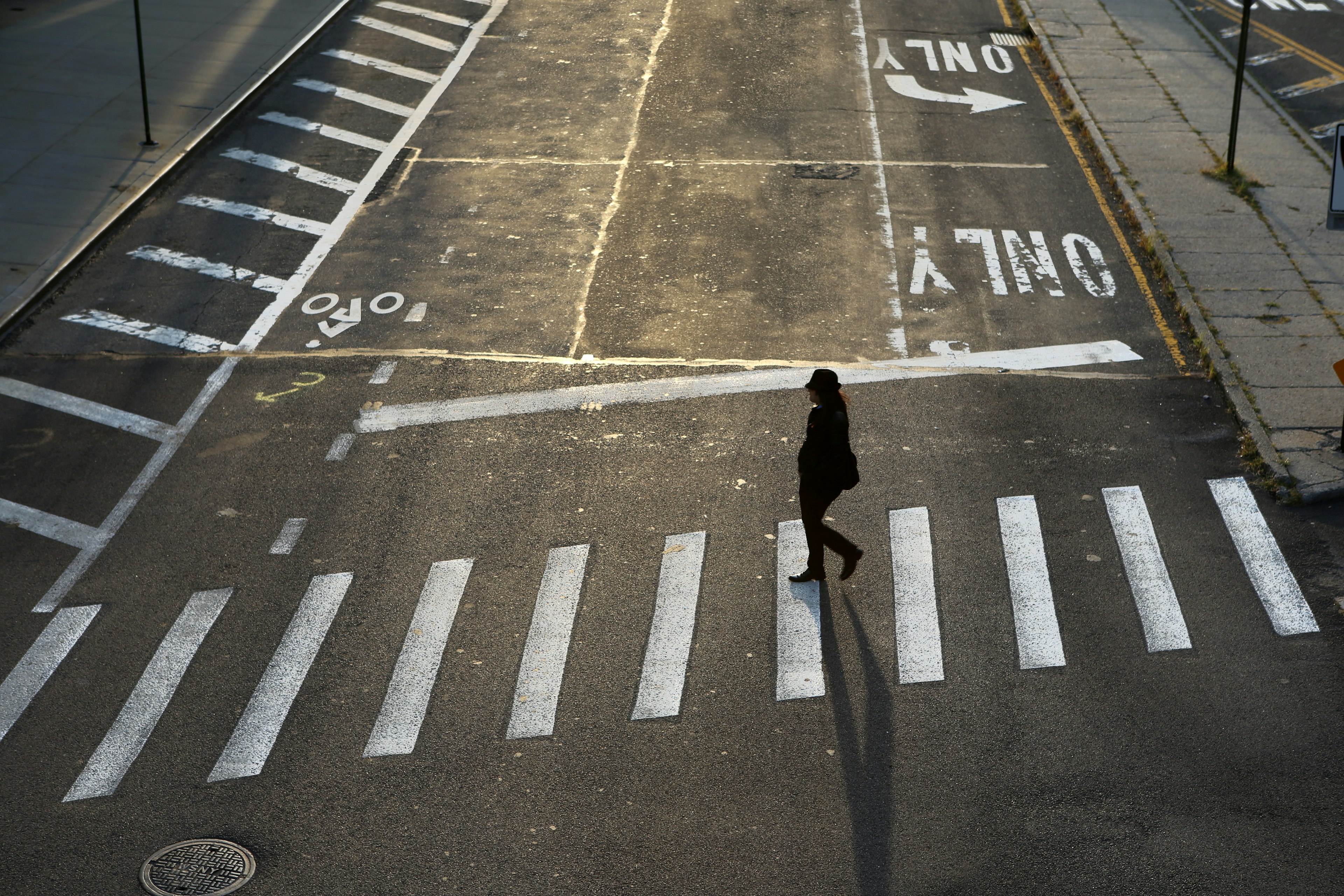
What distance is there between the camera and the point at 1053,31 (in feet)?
76.5

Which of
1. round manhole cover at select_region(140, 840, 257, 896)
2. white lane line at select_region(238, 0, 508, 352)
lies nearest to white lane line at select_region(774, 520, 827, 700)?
round manhole cover at select_region(140, 840, 257, 896)

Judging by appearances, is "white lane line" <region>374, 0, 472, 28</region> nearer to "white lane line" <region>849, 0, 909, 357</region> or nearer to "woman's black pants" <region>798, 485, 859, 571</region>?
"white lane line" <region>849, 0, 909, 357</region>

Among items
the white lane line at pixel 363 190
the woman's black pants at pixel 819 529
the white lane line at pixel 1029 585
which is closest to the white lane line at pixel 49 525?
the white lane line at pixel 363 190

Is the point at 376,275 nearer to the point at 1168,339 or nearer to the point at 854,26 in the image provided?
the point at 1168,339

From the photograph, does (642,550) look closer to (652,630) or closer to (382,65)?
(652,630)

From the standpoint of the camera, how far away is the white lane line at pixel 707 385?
1254cm

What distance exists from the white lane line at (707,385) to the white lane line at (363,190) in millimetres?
2672

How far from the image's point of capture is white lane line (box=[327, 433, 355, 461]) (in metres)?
11.8

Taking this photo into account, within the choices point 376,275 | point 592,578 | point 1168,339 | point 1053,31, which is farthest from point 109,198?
point 1053,31

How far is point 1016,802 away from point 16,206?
14.9m

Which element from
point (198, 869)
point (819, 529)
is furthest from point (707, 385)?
point (198, 869)

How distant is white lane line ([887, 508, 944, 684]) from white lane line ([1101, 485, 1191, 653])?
1527 millimetres

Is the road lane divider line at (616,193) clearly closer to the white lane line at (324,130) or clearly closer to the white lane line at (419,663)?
the white lane line at (324,130)

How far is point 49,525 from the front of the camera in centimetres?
1104
